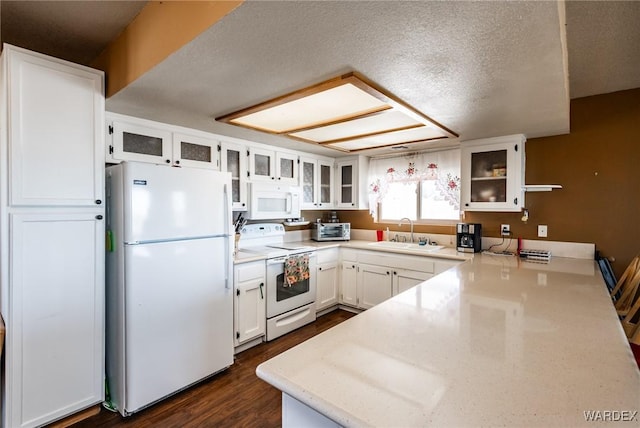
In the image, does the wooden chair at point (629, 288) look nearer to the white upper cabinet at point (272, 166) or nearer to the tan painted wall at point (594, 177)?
the tan painted wall at point (594, 177)

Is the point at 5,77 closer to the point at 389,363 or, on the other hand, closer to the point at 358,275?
the point at 389,363

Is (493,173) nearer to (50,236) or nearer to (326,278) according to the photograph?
(326,278)

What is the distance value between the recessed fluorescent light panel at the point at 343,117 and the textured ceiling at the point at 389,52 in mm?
86

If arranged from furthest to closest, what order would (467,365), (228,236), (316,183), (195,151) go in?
(316,183) → (195,151) → (228,236) → (467,365)

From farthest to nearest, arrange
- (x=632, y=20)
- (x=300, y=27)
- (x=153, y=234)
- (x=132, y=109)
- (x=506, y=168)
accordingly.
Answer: (x=506, y=168) → (x=132, y=109) → (x=153, y=234) → (x=632, y=20) → (x=300, y=27)

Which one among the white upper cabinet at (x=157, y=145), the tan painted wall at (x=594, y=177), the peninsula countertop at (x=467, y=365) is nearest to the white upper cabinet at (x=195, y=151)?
the white upper cabinet at (x=157, y=145)

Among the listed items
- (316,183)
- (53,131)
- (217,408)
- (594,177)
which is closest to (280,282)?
(217,408)

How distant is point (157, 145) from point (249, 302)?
1.56 metres

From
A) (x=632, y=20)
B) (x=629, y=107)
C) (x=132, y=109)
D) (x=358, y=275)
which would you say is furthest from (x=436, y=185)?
(x=132, y=109)

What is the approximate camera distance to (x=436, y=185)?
3.61 m

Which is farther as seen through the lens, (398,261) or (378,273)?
(378,273)

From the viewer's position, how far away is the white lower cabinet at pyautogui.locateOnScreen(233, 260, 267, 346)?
106 inches

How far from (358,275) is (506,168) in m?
1.89

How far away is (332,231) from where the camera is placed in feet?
13.4
